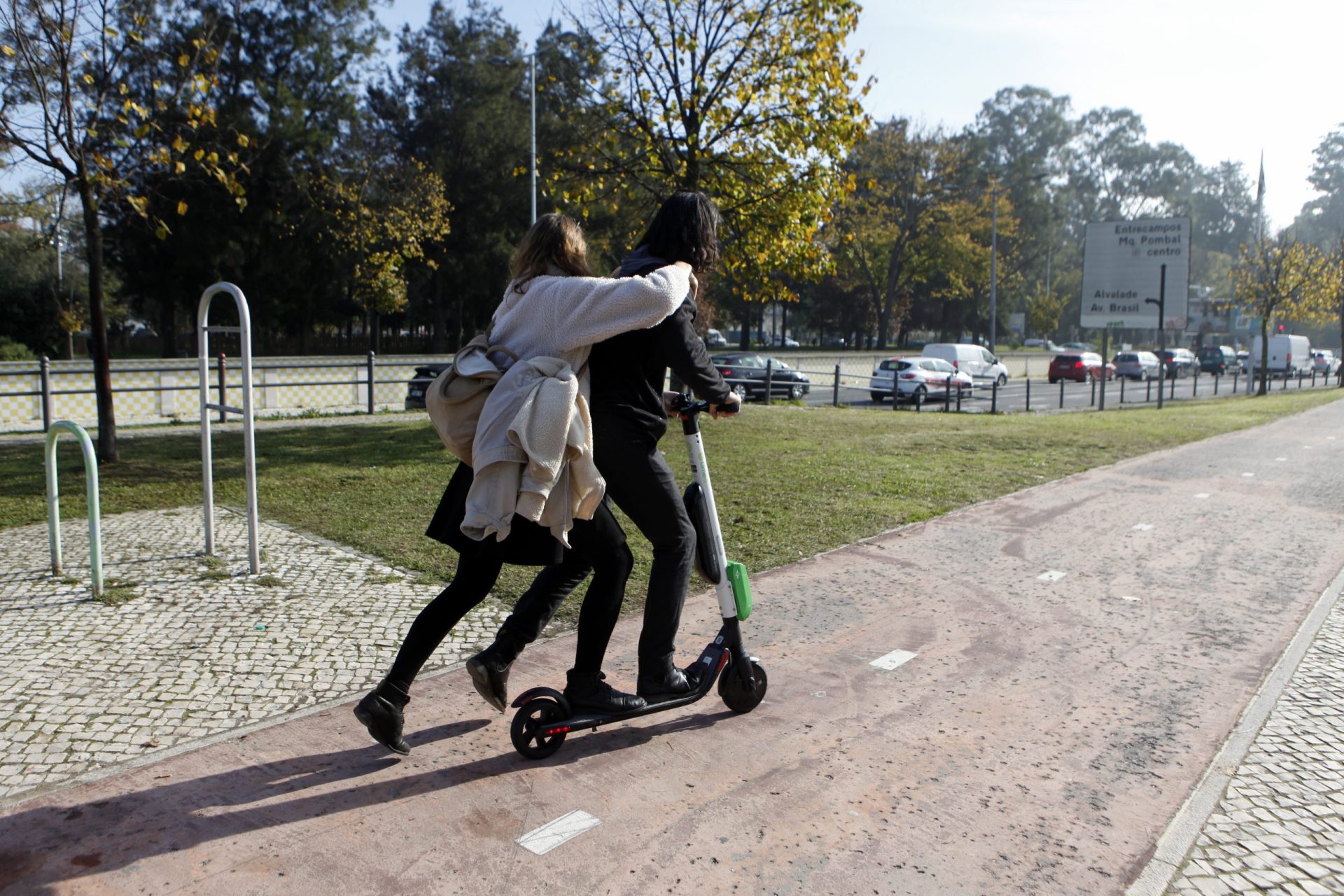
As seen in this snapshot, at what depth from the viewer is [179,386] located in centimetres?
1927

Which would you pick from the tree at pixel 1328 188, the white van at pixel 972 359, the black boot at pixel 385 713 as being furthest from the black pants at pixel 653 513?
the tree at pixel 1328 188

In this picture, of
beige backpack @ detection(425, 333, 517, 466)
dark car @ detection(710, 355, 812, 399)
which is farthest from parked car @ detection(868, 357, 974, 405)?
beige backpack @ detection(425, 333, 517, 466)

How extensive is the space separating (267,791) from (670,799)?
1262 millimetres

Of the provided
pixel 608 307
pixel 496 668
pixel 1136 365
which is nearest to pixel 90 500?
pixel 496 668

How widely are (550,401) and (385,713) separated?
1.17 metres

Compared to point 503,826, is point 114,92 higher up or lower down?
higher up

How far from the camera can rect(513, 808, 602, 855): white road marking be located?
115 inches

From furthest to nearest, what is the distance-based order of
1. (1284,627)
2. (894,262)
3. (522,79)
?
(894,262), (522,79), (1284,627)

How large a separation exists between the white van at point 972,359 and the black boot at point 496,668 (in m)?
34.5

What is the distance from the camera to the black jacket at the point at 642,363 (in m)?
3.34

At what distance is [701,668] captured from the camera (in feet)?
12.3

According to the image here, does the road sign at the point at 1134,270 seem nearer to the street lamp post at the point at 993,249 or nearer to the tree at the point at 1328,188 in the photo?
the street lamp post at the point at 993,249

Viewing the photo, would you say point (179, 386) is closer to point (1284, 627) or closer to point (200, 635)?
point (200, 635)

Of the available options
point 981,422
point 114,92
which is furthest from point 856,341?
point 114,92
